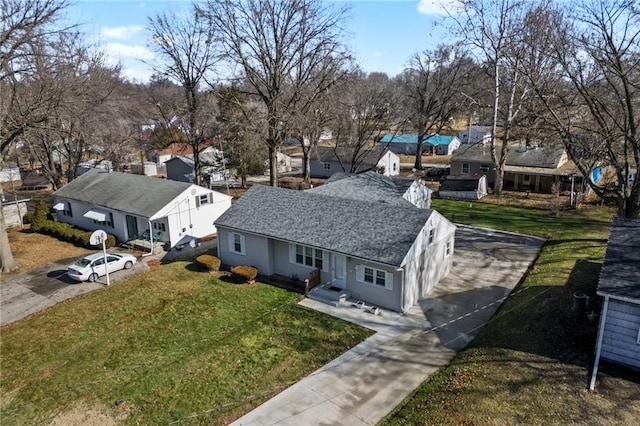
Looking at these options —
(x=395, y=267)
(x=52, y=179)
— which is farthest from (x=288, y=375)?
(x=52, y=179)

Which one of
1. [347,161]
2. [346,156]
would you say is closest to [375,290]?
[347,161]

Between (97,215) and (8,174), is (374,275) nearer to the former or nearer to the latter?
(97,215)

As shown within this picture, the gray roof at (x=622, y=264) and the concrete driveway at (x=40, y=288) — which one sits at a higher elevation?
the gray roof at (x=622, y=264)

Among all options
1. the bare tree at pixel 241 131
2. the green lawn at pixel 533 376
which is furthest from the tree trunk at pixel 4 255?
the green lawn at pixel 533 376

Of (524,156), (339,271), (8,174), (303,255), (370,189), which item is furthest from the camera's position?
(8,174)

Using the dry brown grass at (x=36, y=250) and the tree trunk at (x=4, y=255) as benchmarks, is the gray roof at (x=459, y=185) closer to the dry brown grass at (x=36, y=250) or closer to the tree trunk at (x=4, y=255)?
the dry brown grass at (x=36, y=250)

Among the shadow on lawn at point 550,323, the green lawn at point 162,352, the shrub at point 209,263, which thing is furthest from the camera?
the shrub at point 209,263

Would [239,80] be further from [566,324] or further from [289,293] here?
[566,324]
